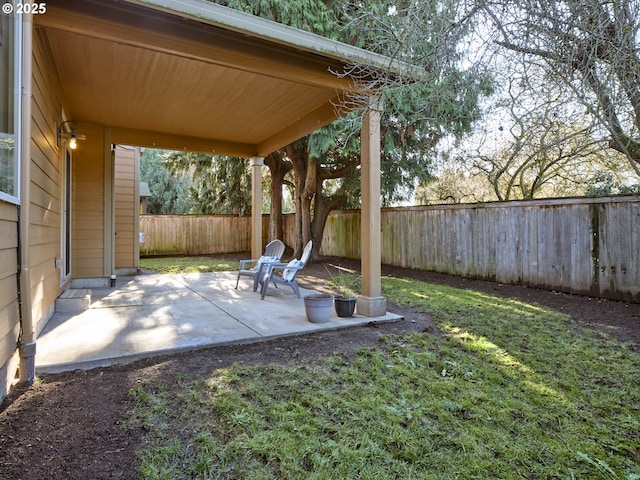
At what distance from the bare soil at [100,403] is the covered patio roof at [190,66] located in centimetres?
246

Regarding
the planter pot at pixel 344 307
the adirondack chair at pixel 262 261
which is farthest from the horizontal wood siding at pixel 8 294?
the adirondack chair at pixel 262 261

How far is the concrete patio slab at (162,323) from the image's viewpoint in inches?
110

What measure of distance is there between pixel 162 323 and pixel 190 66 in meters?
2.56

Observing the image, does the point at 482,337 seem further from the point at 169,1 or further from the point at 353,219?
the point at 353,219

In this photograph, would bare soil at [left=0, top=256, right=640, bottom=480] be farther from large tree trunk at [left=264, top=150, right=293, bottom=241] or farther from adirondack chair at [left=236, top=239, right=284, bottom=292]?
large tree trunk at [left=264, top=150, right=293, bottom=241]

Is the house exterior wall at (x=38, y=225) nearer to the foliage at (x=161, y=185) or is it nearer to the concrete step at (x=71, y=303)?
the concrete step at (x=71, y=303)

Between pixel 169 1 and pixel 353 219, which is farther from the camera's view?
pixel 353 219

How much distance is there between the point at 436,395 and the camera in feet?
7.44

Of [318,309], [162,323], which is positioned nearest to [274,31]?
[318,309]

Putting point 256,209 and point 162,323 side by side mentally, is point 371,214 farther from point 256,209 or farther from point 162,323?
Answer: point 256,209

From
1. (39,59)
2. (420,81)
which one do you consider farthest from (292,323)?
(39,59)

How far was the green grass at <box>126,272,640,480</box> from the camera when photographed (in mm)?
1611

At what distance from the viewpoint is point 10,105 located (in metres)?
2.20

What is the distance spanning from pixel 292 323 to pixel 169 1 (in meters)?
2.88
